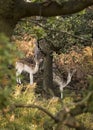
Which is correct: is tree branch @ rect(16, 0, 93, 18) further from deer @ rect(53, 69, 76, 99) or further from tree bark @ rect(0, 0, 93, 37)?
deer @ rect(53, 69, 76, 99)

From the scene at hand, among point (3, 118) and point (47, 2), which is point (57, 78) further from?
point (47, 2)

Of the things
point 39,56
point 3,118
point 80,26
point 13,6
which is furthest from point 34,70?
point 13,6

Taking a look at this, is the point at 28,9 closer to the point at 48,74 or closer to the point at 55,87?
the point at 48,74

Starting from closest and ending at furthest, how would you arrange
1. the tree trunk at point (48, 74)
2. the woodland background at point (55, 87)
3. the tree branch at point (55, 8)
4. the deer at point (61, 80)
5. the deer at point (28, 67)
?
the woodland background at point (55, 87), the tree branch at point (55, 8), the tree trunk at point (48, 74), the deer at point (61, 80), the deer at point (28, 67)

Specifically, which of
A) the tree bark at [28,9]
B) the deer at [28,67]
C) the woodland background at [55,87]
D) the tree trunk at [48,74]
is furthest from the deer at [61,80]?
the tree bark at [28,9]

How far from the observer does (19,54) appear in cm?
299

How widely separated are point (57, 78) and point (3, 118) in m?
9.85

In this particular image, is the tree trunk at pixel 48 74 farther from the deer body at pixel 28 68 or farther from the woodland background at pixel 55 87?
the deer body at pixel 28 68

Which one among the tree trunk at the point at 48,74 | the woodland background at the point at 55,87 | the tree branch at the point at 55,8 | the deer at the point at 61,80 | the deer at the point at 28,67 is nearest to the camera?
the woodland background at the point at 55,87

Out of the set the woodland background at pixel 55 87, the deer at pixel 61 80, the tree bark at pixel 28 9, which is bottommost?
the deer at pixel 61 80

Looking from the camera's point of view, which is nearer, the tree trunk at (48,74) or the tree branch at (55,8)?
the tree branch at (55,8)

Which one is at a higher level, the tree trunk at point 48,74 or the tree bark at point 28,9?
A: the tree bark at point 28,9

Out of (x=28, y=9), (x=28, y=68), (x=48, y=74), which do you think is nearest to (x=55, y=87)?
(x=28, y=68)

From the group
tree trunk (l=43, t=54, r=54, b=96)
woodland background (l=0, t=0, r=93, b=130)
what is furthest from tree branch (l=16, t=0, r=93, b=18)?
tree trunk (l=43, t=54, r=54, b=96)
